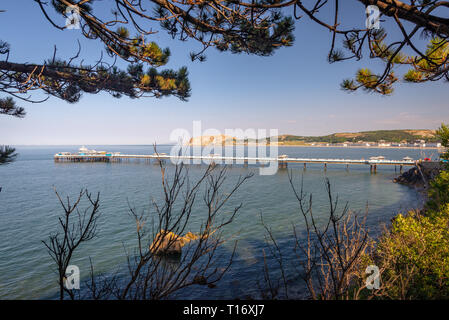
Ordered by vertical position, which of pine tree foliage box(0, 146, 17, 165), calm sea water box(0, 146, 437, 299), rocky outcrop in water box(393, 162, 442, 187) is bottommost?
calm sea water box(0, 146, 437, 299)

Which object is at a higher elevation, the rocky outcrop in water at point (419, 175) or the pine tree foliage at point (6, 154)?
the pine tree foliage at point (6, 154)

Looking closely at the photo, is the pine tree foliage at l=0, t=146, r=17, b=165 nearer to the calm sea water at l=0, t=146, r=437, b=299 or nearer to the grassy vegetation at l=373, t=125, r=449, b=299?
the calm sea water at l=0, t=146, r=437, b=299

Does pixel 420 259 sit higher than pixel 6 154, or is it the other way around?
pixel 6 154

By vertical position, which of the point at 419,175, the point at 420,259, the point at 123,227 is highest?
the point at 420,259

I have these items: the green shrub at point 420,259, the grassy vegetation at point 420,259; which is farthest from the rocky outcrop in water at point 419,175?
the green shrub at point 420,259

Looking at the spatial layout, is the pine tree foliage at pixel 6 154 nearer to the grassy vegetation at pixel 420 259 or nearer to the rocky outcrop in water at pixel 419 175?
the grassy vegetation at pixel 420 259

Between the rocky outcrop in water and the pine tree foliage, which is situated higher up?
the pine tree foliage

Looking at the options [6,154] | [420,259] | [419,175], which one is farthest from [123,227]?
[419,175]

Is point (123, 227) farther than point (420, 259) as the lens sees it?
Yes

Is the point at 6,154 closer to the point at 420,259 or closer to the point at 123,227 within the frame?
the point at 420,259

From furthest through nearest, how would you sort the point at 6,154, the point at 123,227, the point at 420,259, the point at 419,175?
the point at 419,175 < the point at 123,227 < the point at 420,259 < the point at 6,154

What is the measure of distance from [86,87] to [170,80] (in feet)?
6.33

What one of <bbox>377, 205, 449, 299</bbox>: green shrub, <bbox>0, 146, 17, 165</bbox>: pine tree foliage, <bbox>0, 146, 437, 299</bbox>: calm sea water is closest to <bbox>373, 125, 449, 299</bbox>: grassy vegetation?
<bbox>377, 205, 449, 299</bbox>: green shrub
